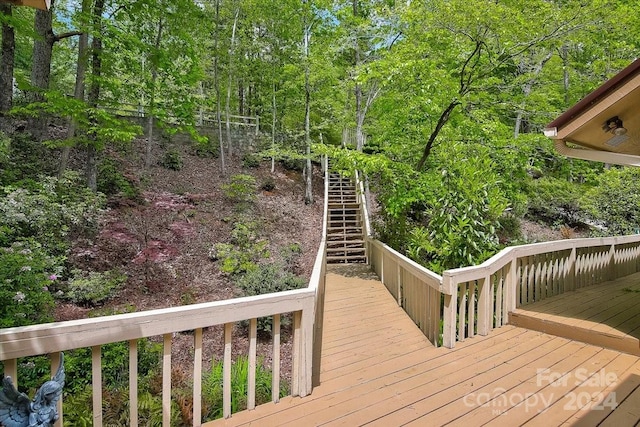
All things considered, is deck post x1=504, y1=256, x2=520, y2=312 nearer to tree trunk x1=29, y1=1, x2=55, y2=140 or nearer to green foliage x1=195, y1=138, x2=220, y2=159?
tree trunk x1=29, y1=1, x2=55, y2=140

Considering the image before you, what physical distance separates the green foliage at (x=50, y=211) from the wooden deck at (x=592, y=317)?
290 inches

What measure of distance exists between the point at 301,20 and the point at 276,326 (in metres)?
13.6

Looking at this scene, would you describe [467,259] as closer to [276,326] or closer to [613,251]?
[276,326]

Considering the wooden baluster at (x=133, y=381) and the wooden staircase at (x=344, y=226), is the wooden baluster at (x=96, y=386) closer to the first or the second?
the wooden baluster at (x=133, y=381)

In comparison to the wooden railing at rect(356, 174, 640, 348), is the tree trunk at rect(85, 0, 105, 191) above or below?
above

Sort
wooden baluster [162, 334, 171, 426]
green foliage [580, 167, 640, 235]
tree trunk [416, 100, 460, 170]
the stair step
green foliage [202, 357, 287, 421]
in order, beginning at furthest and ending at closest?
green foliage [580, 167, 640, 235], the stair step, tree trunk [416, 100, 460, 170], green foliage [202, 357, 287, 421], wooden baluster [162, 334, 171, 426]

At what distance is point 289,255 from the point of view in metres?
9.05

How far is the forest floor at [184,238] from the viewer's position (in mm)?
5906

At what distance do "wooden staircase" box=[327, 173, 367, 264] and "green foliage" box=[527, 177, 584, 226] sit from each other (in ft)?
23.4

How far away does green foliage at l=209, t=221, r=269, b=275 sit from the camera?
7910mm

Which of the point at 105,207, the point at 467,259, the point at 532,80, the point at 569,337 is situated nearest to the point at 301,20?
the point at 532,80

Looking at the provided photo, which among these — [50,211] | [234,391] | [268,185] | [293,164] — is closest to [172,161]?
[268,185]

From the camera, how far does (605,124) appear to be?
131 inches

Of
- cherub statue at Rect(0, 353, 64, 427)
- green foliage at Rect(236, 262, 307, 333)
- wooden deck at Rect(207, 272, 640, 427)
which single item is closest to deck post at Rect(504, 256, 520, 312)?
wooden deck at Rect(207, 272, 640, 427)
